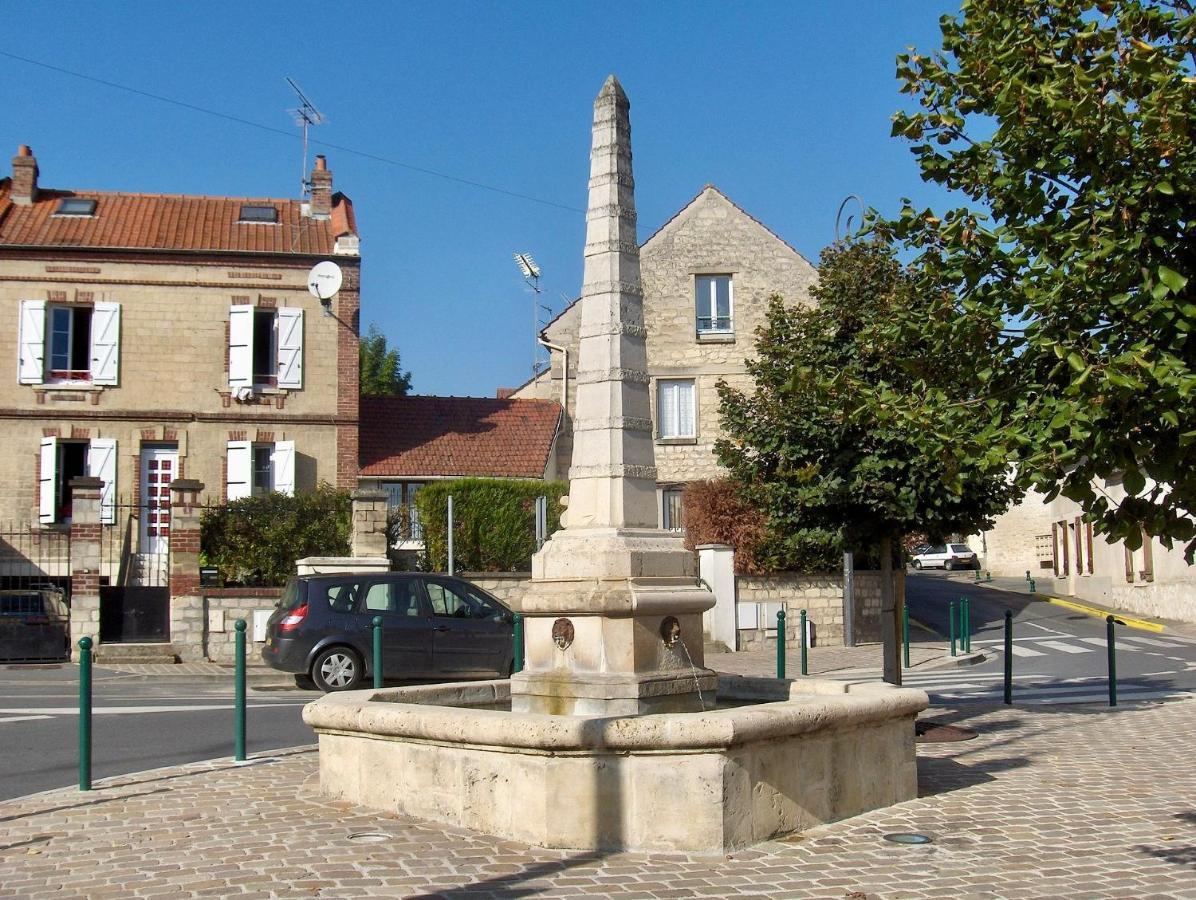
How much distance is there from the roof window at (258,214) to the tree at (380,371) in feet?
81.6

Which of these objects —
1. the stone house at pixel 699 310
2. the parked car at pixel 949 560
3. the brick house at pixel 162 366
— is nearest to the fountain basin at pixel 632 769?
the brick house at pixel 162 366

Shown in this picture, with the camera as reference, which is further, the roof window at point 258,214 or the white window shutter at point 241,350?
the roof window at point 258,214

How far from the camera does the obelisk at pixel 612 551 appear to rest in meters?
7.79

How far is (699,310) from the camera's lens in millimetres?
31500

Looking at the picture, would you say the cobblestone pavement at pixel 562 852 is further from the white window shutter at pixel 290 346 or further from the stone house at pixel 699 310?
the stone house at pixel 699 310

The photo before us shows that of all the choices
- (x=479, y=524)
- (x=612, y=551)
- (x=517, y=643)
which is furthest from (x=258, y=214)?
(x=612, y=551)

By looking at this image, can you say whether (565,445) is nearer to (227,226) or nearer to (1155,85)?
(227,226)

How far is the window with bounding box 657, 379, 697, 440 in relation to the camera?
102 ft

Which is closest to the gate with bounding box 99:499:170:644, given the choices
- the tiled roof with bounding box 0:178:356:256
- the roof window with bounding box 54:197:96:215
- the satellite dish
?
the satellite dish

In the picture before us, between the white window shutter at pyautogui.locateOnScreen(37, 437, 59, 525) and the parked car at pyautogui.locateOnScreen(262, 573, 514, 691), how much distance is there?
11.2 meters

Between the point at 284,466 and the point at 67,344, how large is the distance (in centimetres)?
505

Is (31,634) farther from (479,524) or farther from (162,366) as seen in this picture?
(479,524)

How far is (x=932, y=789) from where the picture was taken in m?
8.40

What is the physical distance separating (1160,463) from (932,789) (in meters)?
4.12
